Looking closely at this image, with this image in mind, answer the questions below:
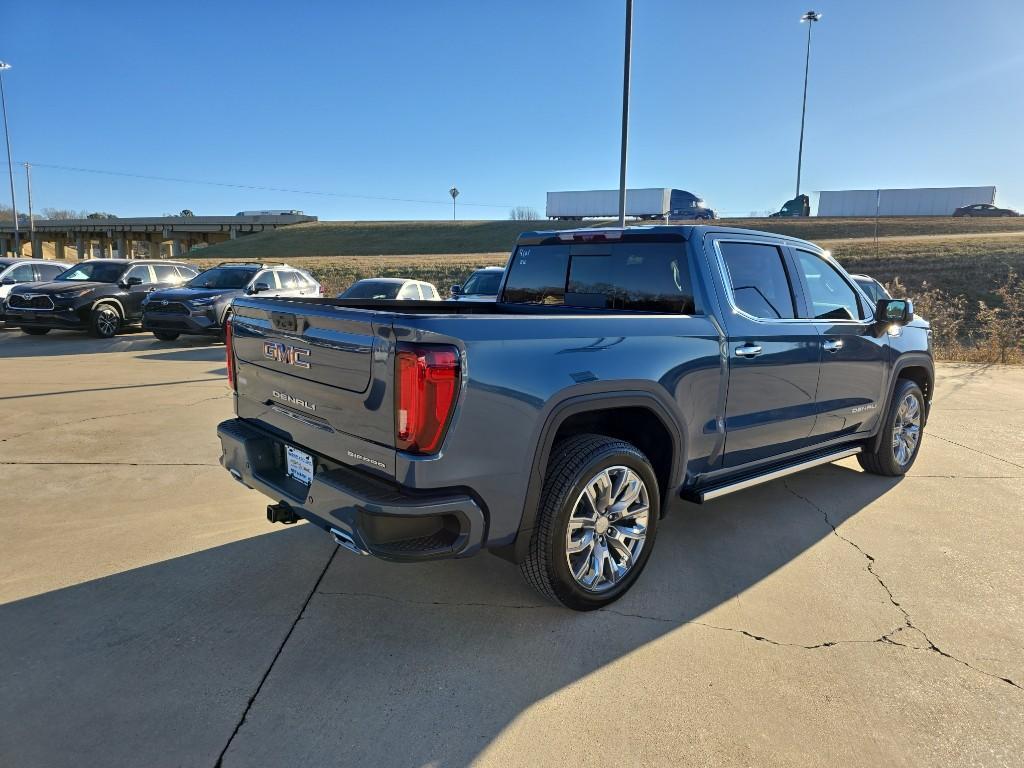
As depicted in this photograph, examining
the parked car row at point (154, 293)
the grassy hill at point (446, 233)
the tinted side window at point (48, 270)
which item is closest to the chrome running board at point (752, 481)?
the parked car row at point (154, 293)

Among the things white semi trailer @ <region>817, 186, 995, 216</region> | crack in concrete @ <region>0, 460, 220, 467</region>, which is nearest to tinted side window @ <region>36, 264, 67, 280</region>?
crack in concrete @ <region>0, 460, 220, 467</region>

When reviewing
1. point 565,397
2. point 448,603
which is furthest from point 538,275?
point 448,603

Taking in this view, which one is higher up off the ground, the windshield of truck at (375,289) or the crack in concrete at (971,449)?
the windshield of truck at (375,289)

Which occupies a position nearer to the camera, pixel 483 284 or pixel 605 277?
pixel 605 277

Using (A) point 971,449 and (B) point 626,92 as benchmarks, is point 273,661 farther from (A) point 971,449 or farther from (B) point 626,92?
(B) point 626,92

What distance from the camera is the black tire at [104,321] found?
13.5 m

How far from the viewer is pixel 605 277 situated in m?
4.18

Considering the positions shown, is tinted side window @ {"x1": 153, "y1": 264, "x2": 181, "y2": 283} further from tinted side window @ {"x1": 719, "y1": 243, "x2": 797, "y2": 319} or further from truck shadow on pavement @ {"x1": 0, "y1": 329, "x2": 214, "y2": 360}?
tinted side window @ {"x1": 719, "y1": 243, "x2": 797, "y2": 319}

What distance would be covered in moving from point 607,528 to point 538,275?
206 cm

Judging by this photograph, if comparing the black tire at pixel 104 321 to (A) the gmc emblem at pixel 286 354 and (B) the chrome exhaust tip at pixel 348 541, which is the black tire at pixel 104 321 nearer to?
(A) the gmc emblem at pixel 286 354

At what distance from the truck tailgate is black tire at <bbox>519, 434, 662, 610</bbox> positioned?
792mm

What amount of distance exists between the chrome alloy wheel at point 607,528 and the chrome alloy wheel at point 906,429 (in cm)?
323

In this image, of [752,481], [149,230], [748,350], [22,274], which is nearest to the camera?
[748,350]

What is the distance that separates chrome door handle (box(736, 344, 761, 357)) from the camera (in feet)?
12.3
